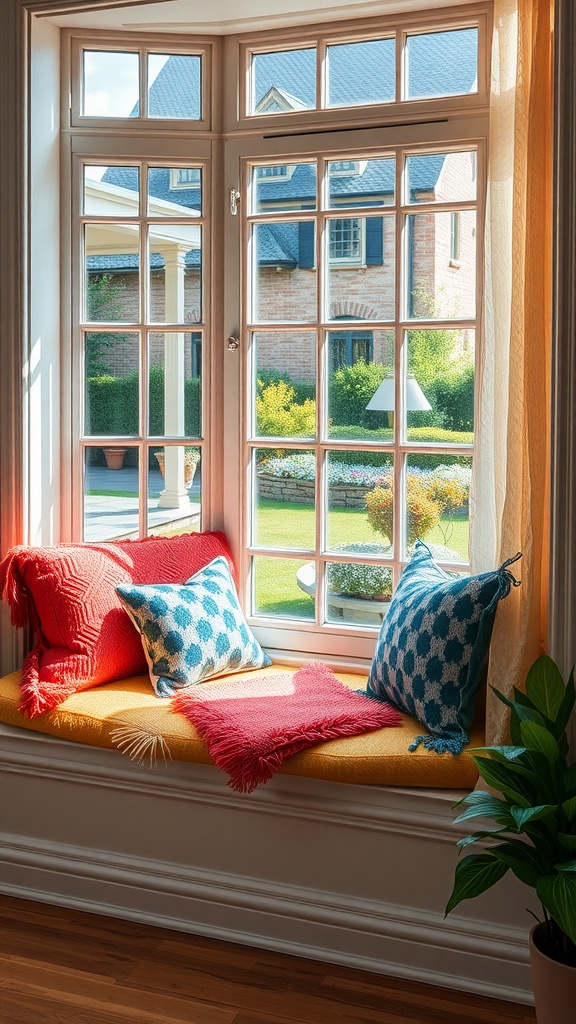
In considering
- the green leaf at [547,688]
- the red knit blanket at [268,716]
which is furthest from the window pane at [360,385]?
the green leaf at [547,688]

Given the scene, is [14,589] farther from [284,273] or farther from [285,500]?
[284,273]

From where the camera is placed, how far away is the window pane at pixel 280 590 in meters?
3.05

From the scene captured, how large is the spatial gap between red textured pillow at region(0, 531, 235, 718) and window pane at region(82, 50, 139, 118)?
1.41 meters

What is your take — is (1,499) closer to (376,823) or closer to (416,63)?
(376,823)

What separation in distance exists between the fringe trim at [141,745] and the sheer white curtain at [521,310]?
2.77 ft

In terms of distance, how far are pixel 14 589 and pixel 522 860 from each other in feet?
5.25

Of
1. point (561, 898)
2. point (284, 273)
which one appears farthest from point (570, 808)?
point (284, 273)

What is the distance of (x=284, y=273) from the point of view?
2.97 meters

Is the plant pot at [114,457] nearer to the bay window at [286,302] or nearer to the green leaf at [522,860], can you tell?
the bay window at [286,302]

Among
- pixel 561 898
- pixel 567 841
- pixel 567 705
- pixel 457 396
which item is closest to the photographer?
pixel 561 898

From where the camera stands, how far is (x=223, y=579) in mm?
2910

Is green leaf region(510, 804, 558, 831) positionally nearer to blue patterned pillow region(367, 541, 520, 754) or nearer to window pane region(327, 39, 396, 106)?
blue patterned pillow region(367, 541, 520, 754)

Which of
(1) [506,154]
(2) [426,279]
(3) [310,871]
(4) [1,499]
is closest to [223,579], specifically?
(4) [1,499]

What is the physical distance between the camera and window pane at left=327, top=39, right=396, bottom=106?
2.78 metres
